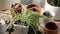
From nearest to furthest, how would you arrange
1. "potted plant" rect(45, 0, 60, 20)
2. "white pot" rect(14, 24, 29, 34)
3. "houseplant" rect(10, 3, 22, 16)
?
"white pot" rect(14, 24, 29, 34), "houseplant" rect(10, 3, 22, 16), "potted plant" rect(45, 0, 60, 20)

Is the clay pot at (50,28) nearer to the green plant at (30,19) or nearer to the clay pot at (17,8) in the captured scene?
the green plant at (30,19)

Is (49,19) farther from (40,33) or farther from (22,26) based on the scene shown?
(22,26)

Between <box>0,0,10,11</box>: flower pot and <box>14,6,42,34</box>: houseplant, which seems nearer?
<box>14,6,42,34</box>: houseplant

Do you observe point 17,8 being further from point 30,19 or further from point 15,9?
point 30,19

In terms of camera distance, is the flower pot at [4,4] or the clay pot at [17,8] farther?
the flower pot at [4,4]

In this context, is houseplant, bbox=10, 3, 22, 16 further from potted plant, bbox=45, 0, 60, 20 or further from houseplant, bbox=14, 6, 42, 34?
potted plant, bbox=45, 0, 60, 20

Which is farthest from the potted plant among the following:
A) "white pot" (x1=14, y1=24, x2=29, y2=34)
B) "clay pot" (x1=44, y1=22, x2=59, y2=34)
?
"white pot" (x1=14, y1=24, x2=29, y2=34)

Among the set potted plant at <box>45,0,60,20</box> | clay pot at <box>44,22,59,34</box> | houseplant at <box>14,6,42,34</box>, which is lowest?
clay pot at <box>44,22,59,34</box>

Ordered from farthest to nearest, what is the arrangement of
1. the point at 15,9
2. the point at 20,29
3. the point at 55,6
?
1. the point at 55,6
2. the point at 15,9
3. the point at 20,29

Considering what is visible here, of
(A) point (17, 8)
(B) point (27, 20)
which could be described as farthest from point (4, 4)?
(B) point (27, 20)

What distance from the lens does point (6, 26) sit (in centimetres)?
113

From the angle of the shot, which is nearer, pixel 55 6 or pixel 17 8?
pixel 17 8

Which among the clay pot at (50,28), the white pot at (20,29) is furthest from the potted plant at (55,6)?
the white pot at (20,29)

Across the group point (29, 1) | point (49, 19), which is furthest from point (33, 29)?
point (29, 1)
